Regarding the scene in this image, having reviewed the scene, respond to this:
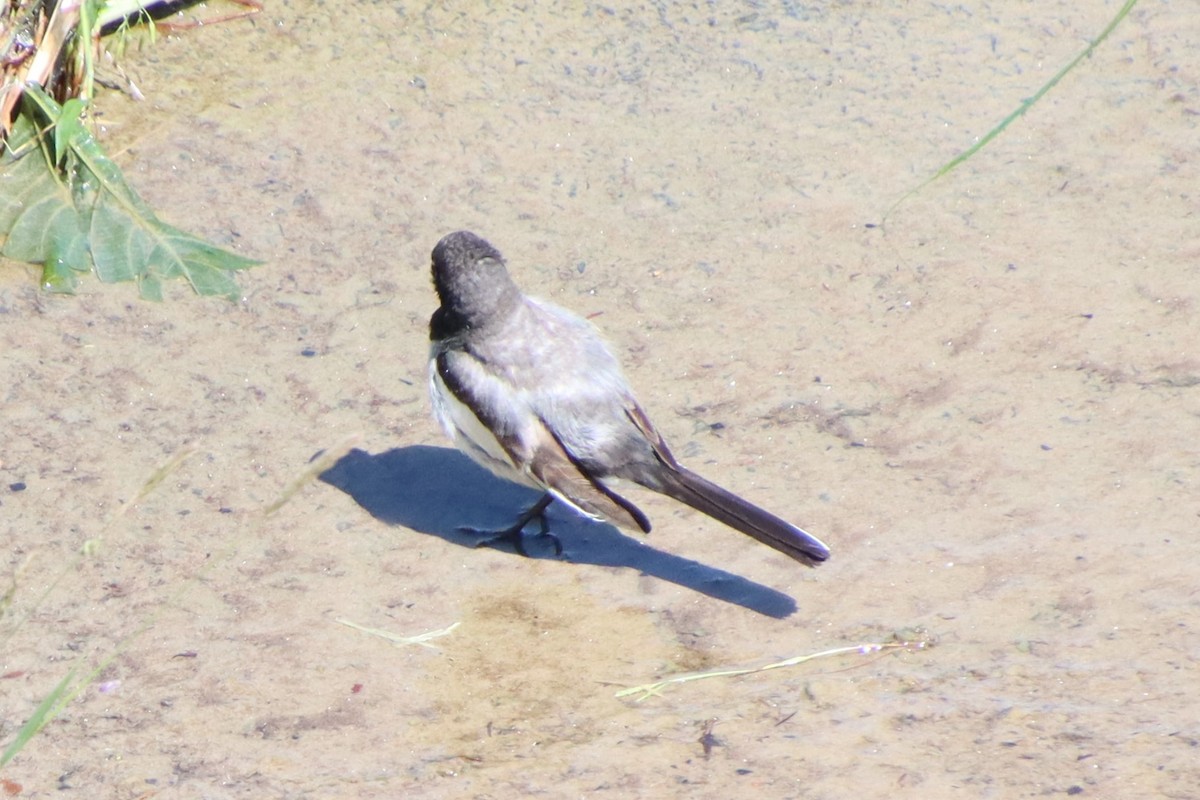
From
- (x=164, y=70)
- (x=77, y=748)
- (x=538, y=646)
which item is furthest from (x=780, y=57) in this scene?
(x=77, y=748)

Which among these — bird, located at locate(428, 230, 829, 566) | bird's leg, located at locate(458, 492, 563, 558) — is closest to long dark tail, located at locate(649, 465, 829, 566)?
bird, located at locate(428, 230, 829, 566)

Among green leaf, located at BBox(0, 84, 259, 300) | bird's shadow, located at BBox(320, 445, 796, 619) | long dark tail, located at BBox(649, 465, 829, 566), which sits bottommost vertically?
bird's shadow, located at BBox(320, 445, 796, 619)

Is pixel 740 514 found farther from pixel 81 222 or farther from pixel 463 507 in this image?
pixel 81 222

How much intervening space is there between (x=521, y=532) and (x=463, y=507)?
0.91 feet

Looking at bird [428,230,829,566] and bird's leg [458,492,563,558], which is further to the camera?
bird's leg [458,492,563,558]

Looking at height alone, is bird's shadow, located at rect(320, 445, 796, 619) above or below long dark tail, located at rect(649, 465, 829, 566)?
below

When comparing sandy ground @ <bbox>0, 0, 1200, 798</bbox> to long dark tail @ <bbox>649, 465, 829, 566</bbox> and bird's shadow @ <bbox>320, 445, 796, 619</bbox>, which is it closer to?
bird's shadow @ <bbox>320, 445, 796, 619</bbox>

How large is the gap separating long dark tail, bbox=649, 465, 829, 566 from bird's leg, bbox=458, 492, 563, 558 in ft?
1.57

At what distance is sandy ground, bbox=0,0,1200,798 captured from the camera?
3736 mm

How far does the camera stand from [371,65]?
6.96m

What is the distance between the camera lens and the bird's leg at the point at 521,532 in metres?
4.79

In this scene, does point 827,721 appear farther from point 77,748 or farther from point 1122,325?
point 1122,325

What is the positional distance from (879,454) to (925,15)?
11.0 ft

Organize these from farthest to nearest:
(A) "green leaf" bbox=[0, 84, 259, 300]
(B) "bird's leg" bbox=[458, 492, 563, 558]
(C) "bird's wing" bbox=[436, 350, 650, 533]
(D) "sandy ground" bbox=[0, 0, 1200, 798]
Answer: (A) "green leaf" bbox=[0, 84, 259, 300] < (B) "bird's leg" bbox=[458, 492, 563, 558] < (C) "bird's wing" bbox=[436, 350, 650, 533] < (D) "sandy ground" bbox=[0, 0, 1200, 798]
